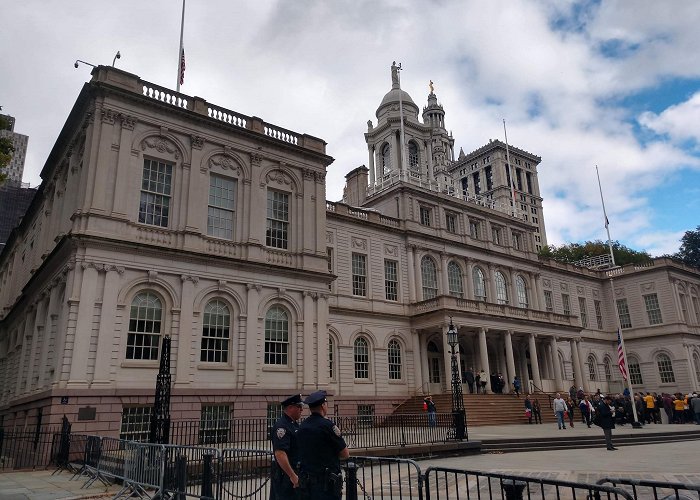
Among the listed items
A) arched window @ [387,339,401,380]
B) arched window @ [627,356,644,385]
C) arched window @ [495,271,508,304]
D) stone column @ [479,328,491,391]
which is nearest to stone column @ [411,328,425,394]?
arched window @ [387,339,401,380]

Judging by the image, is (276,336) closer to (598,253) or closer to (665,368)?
(665,368)

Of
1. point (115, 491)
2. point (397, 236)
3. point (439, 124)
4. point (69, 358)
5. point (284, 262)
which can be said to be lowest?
point (115, 491)

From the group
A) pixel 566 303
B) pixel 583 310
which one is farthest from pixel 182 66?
pixel 583 310

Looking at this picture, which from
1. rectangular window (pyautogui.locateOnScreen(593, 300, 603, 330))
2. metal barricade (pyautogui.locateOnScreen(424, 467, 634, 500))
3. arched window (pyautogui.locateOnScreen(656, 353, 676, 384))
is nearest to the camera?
metal barricade (pyautogui.locateOnScreen(424, 467, 634, 500))

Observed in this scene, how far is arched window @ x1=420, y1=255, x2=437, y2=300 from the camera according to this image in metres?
37.8

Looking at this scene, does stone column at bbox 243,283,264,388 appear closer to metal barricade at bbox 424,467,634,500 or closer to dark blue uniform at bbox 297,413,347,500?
metal barricade at bbox 424,467,634,500

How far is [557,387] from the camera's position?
38906 mm

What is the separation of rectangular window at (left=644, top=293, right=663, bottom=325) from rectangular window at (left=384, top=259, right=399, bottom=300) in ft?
93.6

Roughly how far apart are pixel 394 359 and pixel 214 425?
15.5 metres

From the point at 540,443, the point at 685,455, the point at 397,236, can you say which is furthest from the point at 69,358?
the point at 397,236

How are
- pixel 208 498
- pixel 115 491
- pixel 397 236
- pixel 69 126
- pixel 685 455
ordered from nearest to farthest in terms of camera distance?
pixel 208 498
pixel 115 491
pixel 685 455
pixel 69 126
pixel 397 236

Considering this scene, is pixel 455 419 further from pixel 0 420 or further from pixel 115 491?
pixel 0 420

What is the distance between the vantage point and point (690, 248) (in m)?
68.6

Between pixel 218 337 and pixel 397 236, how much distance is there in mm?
17556
